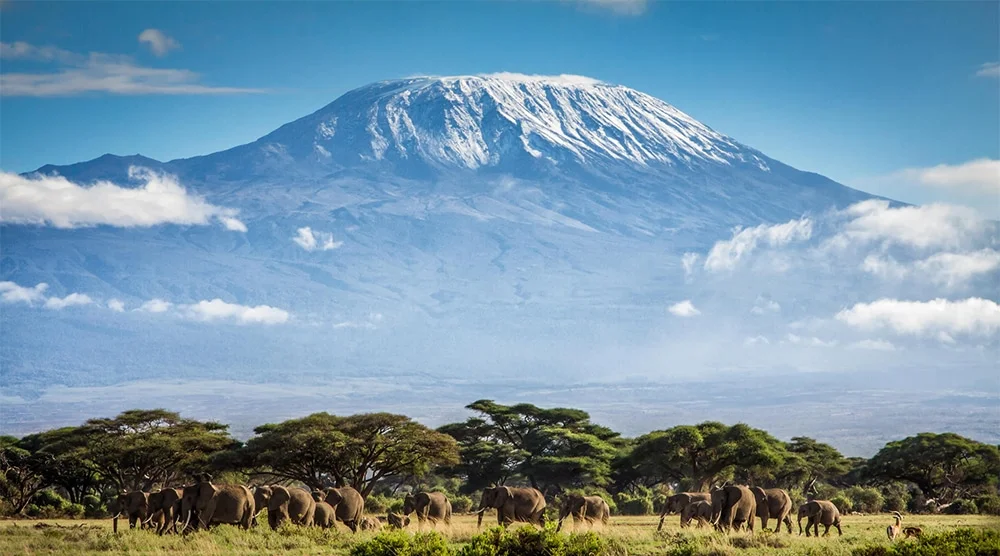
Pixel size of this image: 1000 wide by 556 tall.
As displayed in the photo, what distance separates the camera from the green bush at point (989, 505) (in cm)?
4484

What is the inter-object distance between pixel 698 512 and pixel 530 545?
9.70 metres

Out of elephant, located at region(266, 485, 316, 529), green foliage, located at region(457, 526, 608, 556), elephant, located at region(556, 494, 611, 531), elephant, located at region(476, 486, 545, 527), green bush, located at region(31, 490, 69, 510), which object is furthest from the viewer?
green bush, located at region(31, 490, 69, 510)

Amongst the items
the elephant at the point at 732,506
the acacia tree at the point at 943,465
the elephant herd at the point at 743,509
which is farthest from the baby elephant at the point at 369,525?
the acacia tree at the point at 943,465

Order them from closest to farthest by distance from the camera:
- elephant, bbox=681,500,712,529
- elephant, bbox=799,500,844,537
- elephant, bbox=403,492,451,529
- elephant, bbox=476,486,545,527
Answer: elephant, bbox=476,486,545,527 → elephant, bbox=681,500,712,529 → elephant, bbox=799,500,844,537 → elephant, bbox=403,492,451,529

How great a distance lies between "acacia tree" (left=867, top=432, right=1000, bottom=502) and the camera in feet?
189

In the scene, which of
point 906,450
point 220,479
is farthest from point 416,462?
point 906,450

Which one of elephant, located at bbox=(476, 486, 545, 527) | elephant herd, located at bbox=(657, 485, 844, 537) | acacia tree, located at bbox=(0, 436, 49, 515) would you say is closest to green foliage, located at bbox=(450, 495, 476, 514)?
elephant herd, located at bbox=(657, 485, 844, 537)

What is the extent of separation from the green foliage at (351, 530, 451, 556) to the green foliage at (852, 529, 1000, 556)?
7.81 metres

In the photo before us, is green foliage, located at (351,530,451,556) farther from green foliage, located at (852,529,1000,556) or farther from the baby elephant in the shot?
green foliage, located at (852,529,1000,556)

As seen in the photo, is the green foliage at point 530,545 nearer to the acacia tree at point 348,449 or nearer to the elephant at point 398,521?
the elephant at point 398,521

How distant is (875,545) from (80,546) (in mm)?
15517

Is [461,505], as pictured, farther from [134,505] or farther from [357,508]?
[134,505]

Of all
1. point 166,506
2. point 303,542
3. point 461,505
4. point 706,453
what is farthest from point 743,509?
point 706,453

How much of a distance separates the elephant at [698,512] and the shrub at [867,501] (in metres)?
18.7
